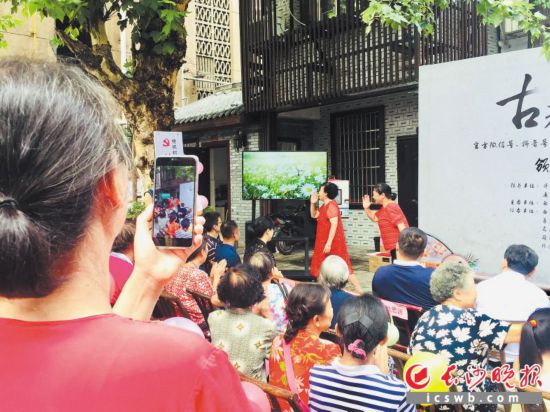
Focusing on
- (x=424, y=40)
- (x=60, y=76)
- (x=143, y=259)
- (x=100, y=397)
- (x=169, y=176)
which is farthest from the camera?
(x=424, y=40)

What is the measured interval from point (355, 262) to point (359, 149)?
279 centimetres

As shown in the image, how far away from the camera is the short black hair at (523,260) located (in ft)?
11.8

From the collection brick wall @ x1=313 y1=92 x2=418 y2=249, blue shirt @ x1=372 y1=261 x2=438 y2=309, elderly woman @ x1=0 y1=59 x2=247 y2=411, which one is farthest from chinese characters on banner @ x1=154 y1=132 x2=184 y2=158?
brick wall @ x1=313 y1=92 x2=418 y2=249

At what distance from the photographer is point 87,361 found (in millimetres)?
739

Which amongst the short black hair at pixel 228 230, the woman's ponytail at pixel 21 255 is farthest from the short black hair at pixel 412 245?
the woman's ponytail at pixel 21 255

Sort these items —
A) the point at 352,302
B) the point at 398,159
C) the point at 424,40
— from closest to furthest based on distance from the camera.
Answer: the point at 352,302 < the point at 424,40 < the point at 398,159

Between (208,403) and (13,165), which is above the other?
(13,165)

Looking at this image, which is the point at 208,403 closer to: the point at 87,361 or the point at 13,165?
the point at 87,361

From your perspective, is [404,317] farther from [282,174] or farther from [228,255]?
[282,174]

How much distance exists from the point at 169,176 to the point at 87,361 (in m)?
0.79

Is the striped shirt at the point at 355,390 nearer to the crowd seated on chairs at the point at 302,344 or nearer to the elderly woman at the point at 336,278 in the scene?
the crowd seated on chairs at the point at 302,344

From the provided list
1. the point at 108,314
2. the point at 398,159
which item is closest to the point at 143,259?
the point at 108,314

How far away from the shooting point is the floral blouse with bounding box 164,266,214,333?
3.79 meters

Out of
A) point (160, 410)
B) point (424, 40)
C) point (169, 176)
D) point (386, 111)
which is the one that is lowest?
point (160, 410)
